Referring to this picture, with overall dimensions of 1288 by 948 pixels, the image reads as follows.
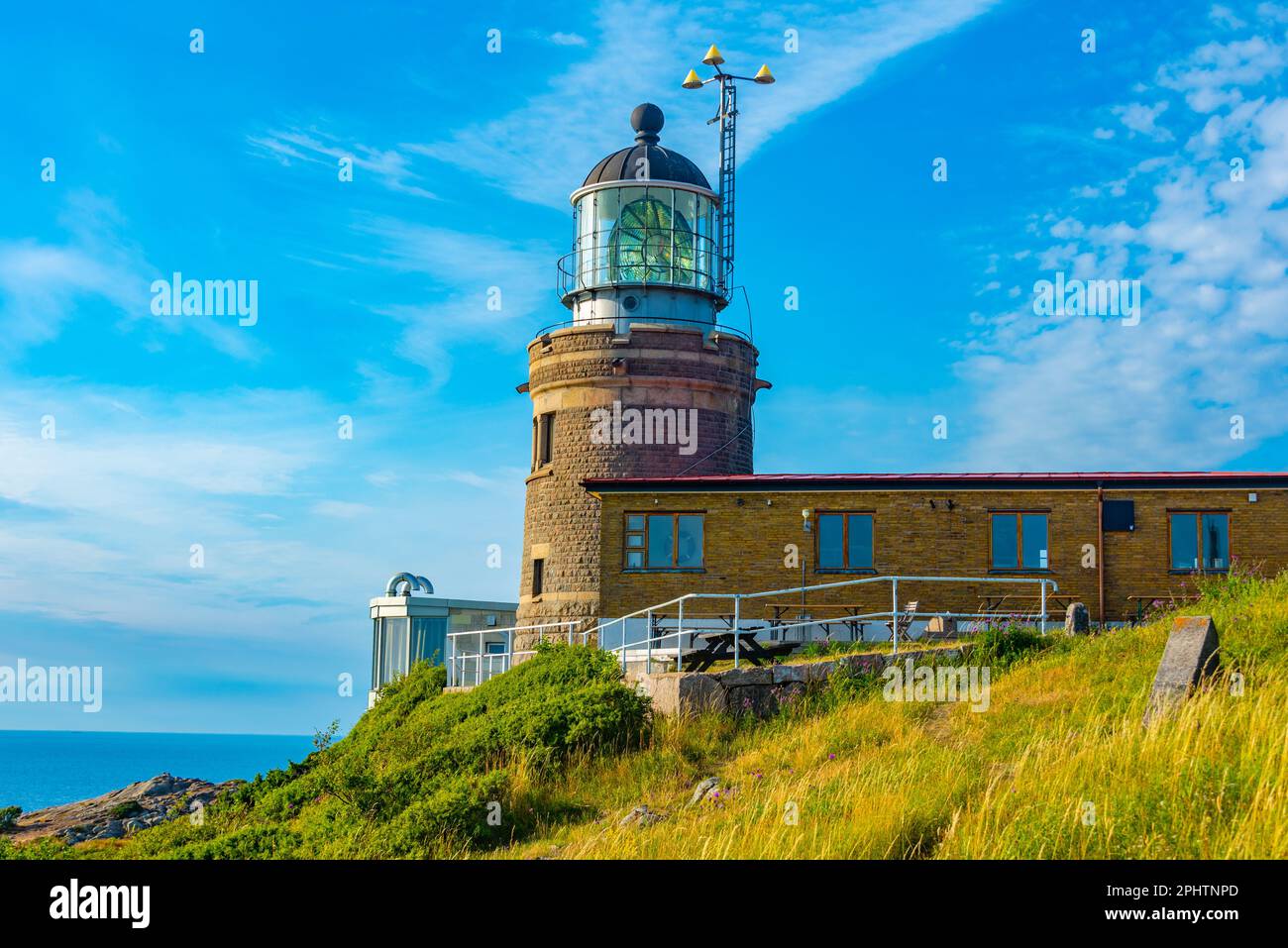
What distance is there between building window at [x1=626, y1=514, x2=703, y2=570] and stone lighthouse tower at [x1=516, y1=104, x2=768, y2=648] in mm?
4477

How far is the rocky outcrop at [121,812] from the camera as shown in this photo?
33625 millimetres

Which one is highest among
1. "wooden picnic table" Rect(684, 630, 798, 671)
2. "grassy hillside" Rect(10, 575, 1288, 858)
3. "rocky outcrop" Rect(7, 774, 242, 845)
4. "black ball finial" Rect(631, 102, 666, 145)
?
"black ball finial" Rect(631, 102, 666, 145)

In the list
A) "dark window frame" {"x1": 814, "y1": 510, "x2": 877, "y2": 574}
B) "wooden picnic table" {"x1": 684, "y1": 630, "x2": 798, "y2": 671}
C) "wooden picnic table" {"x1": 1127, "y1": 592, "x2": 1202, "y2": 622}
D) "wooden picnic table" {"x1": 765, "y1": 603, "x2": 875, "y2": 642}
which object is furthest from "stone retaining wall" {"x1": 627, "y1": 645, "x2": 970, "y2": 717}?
"wooden picnic table" {"x1": 1127, "y1": 592, "x2": 1202, "y2": 622}

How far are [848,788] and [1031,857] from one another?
3652 millimetres

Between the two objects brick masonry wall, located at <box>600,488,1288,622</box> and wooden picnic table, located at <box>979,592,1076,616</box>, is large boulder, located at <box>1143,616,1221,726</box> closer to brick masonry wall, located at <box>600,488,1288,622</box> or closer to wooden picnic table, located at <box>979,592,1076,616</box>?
wooden picnic table, located at <box>979,592,1076,616</box>

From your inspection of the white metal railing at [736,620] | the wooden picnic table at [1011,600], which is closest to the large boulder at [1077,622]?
the white metal railing at [736,620]

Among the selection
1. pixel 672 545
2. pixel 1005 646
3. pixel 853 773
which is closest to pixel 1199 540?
pixel 1005 646

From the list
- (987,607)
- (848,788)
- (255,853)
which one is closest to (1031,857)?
(848,788)

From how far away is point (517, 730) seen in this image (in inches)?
709

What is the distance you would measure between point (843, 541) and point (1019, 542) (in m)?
3.33

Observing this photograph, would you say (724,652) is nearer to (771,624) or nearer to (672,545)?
(771,624)

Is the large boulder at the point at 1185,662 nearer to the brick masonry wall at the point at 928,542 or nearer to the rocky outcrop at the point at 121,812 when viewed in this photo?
the brick masonry wall at the point at 928,542

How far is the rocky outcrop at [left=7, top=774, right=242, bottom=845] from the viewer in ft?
110
